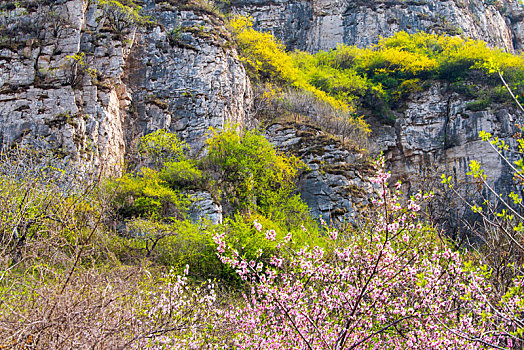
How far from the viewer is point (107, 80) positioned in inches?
837

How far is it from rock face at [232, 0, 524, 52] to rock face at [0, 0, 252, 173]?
1479 cm

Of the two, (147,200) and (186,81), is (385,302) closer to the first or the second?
(147,200)

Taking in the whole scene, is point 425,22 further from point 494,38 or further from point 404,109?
point 404,109

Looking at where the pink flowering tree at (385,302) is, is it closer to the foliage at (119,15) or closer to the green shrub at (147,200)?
the green shrub at (147,200)

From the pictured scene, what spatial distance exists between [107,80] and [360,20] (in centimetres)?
2452

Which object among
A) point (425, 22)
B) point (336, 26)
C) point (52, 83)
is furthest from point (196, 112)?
point (425, 22)

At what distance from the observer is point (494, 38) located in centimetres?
3969

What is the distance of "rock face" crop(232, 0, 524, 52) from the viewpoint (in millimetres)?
37469

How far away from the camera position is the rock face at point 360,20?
123 ft

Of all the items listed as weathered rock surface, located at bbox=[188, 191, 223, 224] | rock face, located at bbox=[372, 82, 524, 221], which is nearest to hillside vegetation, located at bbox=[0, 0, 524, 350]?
weathered rock surface, located at bbox=[188, 191, 223, 224]

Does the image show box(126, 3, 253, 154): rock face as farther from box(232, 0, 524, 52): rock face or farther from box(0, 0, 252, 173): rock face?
box(232, 0, 524, 52): rock face

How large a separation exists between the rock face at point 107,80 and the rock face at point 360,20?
14787 mm

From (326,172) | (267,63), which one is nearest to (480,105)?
(326,172)

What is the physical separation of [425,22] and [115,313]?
3766 centimetres
